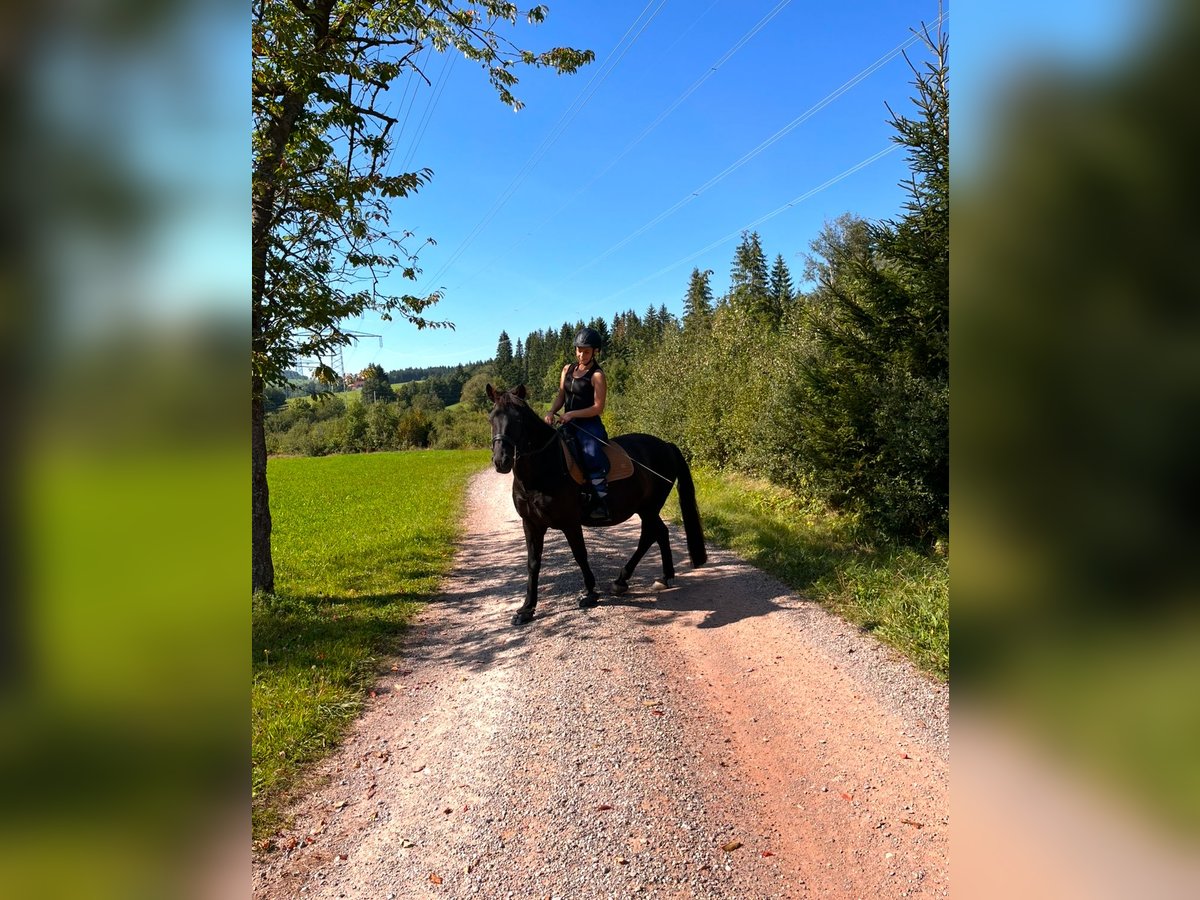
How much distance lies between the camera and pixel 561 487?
20.4ft

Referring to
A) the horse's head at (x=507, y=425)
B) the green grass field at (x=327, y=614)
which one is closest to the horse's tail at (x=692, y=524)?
the horse's head at (x=507, y=425)

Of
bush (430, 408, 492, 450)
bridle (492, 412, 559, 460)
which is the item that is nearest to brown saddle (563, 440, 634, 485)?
bridle (492, 412, 559, 460)

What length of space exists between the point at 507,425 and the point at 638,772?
319cm

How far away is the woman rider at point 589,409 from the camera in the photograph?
6637 mm

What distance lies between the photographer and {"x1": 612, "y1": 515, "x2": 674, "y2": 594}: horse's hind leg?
6.93 metres

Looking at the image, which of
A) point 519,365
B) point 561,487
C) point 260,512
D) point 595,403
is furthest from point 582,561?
point 519,365

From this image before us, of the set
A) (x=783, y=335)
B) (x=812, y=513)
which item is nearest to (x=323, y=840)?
(x=812, y=513)

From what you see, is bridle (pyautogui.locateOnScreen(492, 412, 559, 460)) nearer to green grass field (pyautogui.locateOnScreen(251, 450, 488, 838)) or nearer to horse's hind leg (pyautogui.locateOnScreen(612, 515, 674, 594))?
horse's hind leg (pyautogui.locateOnScreen(612, 515, 674, 594))

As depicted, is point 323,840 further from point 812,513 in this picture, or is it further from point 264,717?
point 812,513

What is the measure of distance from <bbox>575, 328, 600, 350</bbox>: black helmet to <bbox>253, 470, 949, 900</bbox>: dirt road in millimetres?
3056

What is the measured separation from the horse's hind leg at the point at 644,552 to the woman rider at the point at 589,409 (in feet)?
2.29
